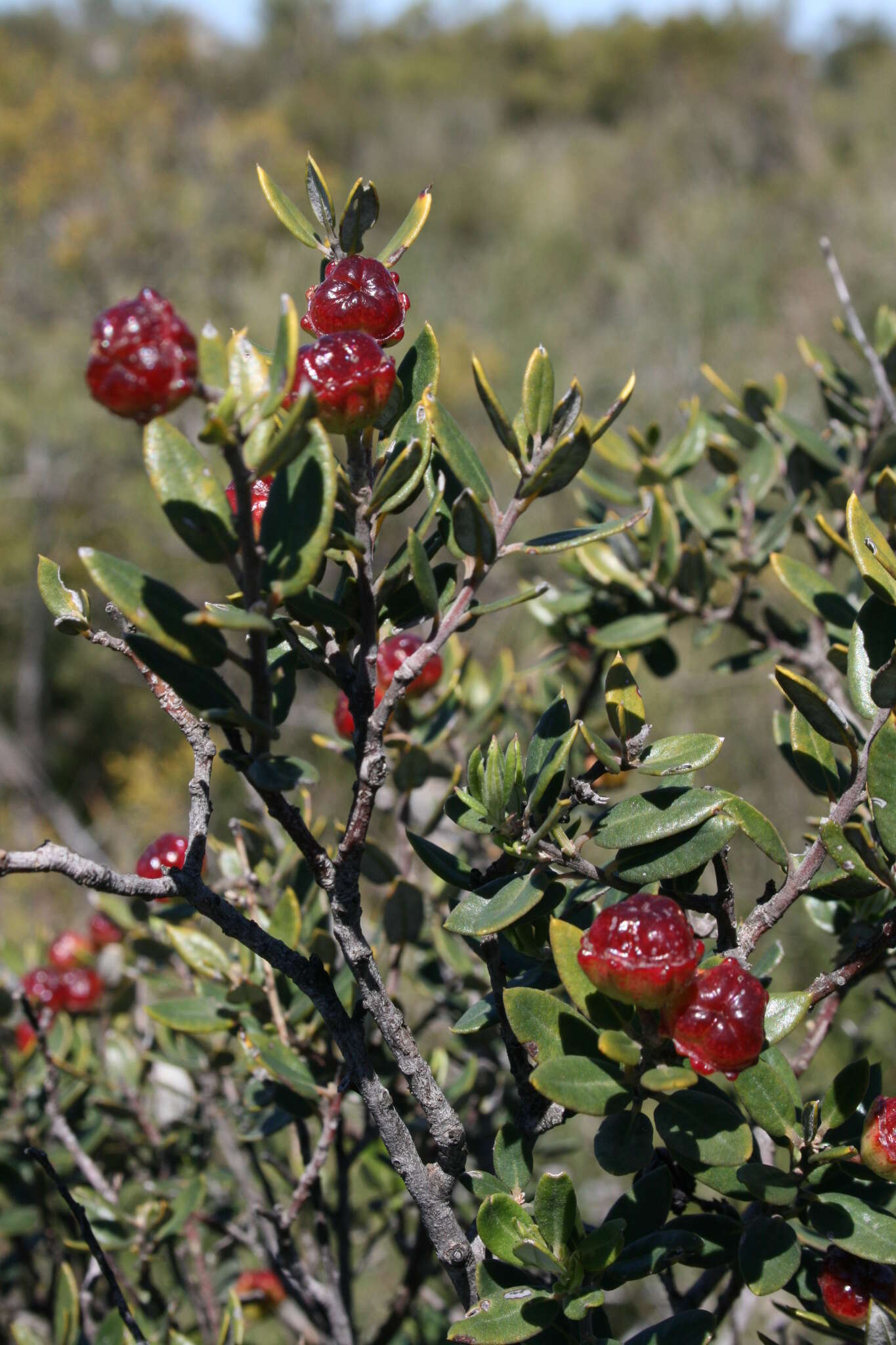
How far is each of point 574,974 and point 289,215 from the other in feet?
1.53

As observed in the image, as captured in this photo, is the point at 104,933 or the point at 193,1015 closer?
the point at 193,1015

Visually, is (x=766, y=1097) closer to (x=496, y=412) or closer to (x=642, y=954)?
(x=642, y=954)

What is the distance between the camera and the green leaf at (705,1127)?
0.55m

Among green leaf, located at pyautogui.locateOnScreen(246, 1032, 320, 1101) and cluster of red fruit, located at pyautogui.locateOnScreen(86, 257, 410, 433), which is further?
green leaf, located at pyautogui.locateOnScreen(246, 1032, 320, 1101)

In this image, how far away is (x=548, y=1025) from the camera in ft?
1.88

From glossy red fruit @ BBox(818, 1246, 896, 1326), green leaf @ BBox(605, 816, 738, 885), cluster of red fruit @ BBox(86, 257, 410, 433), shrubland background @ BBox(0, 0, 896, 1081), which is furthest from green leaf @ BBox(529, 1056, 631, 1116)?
shrubland background @ BBox(0, 0, 896, 1081)

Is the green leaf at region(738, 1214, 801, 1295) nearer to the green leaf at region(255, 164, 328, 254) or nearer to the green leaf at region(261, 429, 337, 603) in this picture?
the green leaf at region(261, 429, 337, 603)

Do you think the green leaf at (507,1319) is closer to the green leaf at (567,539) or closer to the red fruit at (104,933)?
the green leaf at (567,539)

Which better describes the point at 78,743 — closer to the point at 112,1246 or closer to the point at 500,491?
the point at 500,491

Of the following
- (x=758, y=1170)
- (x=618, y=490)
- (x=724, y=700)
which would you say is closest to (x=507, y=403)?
(x=724, y=700)

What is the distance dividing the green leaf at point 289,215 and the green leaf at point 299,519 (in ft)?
0.62

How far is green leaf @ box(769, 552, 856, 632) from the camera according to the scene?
0.88 meters

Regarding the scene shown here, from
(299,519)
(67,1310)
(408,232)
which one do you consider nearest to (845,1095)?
(299,519)

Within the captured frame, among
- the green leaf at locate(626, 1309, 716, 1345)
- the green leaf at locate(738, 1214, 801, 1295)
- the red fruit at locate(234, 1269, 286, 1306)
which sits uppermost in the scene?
the green leaf at locate(738, 1214, 801, 1295)
